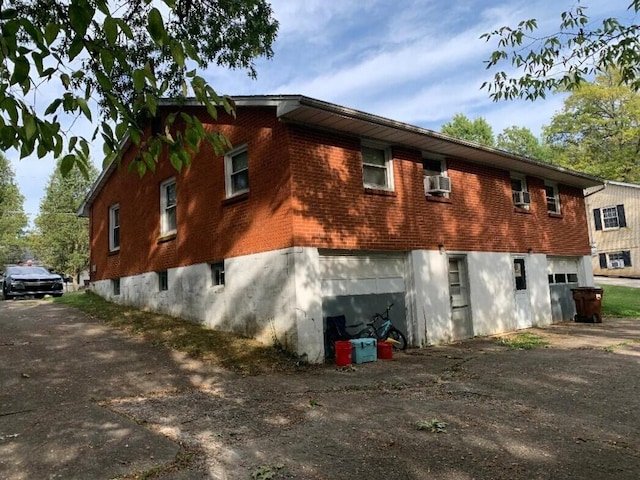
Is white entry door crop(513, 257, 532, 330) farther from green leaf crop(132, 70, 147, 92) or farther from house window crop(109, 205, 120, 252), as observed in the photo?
green leaf crop(132, 70, 147, 92)

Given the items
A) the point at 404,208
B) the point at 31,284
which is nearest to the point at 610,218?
the point at 404,208

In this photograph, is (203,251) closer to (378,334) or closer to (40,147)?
(378,334)

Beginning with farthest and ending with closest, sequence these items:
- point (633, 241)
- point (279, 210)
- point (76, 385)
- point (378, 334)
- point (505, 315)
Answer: point (633, 241), point (505, 315), point (378, 334), point (279, 210), point (76, 385)

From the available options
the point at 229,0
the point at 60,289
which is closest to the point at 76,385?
the point at 229,0

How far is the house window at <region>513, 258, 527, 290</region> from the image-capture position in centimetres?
1529

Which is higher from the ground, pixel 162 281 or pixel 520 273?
pixel 162 281

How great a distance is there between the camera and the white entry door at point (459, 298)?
42.3 feet

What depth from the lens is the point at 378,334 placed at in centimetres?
1076

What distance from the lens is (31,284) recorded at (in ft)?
66.4

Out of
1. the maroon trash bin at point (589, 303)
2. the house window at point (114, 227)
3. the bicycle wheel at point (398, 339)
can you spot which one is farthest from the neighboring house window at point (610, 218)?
the house window at point (114, 227)

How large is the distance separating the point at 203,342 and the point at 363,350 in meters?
3.43

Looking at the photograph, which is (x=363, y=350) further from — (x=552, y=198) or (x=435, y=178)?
(x=552, y=198)

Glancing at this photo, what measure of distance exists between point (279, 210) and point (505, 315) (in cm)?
819

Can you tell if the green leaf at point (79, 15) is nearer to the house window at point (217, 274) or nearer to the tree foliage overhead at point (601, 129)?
the house window at point (217, 274)
